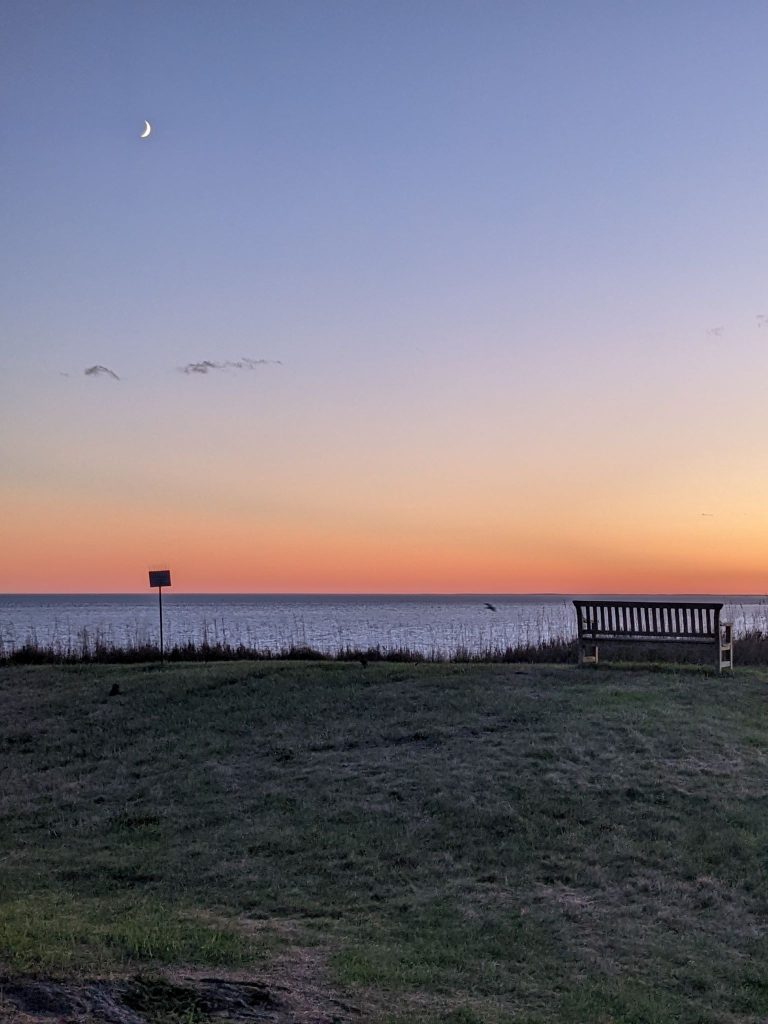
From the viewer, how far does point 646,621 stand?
15609 millimetres

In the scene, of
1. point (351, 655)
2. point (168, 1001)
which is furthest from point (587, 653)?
point (168, 1001)

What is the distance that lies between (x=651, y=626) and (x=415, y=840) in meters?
8.09

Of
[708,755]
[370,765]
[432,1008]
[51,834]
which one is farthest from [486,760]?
[432,1008]

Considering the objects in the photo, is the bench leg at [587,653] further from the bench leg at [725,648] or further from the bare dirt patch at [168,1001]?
the bare dirt patch at [168,1001]

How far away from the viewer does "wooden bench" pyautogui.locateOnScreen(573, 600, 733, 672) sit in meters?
15.5

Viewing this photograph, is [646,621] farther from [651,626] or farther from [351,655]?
[351,655]

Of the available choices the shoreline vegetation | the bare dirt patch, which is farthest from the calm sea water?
the bare dirt patch

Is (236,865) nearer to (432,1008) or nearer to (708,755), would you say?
(432,1008)

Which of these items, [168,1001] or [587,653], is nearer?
[168,1001]

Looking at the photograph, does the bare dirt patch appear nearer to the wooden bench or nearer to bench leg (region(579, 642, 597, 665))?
the wooden bench

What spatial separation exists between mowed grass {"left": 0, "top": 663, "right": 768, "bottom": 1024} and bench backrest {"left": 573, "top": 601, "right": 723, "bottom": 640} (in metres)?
0.82

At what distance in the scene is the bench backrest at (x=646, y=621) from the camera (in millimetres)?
15492

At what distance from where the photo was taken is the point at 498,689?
45.5ft

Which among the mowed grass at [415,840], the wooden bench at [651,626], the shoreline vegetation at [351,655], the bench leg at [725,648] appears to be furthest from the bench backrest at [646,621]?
the shoreline vegetation at [351,655]
